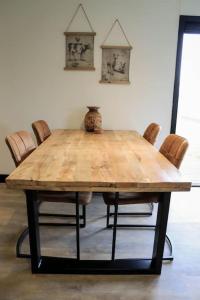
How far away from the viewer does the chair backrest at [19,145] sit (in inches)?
69.1

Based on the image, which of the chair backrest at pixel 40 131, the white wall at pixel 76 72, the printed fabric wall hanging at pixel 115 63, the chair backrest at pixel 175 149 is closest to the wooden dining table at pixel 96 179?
the chair backrest at pixel 175 149

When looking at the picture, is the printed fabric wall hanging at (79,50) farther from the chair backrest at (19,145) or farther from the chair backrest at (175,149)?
the chair backrest at (175,149)

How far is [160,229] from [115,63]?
2087mm

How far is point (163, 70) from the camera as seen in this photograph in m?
3.03

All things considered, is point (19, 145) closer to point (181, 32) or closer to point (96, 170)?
point (96, 170)

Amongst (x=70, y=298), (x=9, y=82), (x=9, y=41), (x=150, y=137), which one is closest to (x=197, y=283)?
(x=70, y=298)

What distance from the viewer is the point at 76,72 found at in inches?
118

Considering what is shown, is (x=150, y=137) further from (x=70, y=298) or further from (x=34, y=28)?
(x=34, y=28)

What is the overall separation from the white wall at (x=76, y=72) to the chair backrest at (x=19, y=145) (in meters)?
1.14

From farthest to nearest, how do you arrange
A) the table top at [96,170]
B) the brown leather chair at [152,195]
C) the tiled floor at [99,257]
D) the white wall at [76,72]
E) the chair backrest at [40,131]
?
the white wall at [76,72]
the chair backrest at [40,131]
the brown leather chair at [152,195]
the tiled floor at [99,257]
the table top at [96,170]

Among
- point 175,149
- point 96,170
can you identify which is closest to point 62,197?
point 96,170

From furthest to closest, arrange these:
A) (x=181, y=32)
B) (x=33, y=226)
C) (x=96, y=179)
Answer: (x=181, y=32) → (x=33, y=226) → (x=96, y=179)

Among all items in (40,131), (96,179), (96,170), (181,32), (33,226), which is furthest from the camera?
(181,32)

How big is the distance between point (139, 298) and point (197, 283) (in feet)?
1.43
